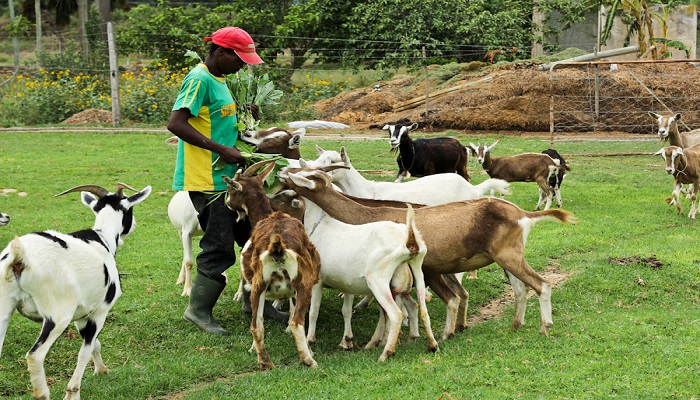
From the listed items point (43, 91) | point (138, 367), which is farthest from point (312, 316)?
point (43, 91)

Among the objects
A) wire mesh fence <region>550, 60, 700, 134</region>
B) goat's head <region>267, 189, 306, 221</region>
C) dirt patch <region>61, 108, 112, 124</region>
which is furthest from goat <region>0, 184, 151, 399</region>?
wire mesh fence <region>550, 60, 700, 134</region>

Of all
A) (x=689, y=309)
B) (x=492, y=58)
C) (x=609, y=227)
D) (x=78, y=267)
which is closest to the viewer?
(x=78, y=267)

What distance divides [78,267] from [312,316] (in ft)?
6.83

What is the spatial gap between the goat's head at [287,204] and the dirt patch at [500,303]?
6.21 ft

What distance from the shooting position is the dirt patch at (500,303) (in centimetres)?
763

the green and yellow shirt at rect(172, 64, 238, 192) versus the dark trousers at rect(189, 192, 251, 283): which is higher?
the green and yellow shirt at rect(172, 64, 238, 192)

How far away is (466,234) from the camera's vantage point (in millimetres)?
6691

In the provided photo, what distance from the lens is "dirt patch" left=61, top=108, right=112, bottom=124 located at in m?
22.6

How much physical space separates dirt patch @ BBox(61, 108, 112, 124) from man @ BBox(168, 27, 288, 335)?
16.7m

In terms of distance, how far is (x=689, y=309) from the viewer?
742cm

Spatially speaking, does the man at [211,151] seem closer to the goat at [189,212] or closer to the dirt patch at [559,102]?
the goat at [189,212]

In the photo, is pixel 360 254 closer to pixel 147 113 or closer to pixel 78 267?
pixel 78 267

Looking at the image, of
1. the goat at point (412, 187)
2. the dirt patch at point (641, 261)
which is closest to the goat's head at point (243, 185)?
the goat at point (412, 187)

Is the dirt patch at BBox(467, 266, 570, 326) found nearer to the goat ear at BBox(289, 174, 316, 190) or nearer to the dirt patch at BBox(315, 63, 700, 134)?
the goat ear at BBox(289, 174, 316, 190)
